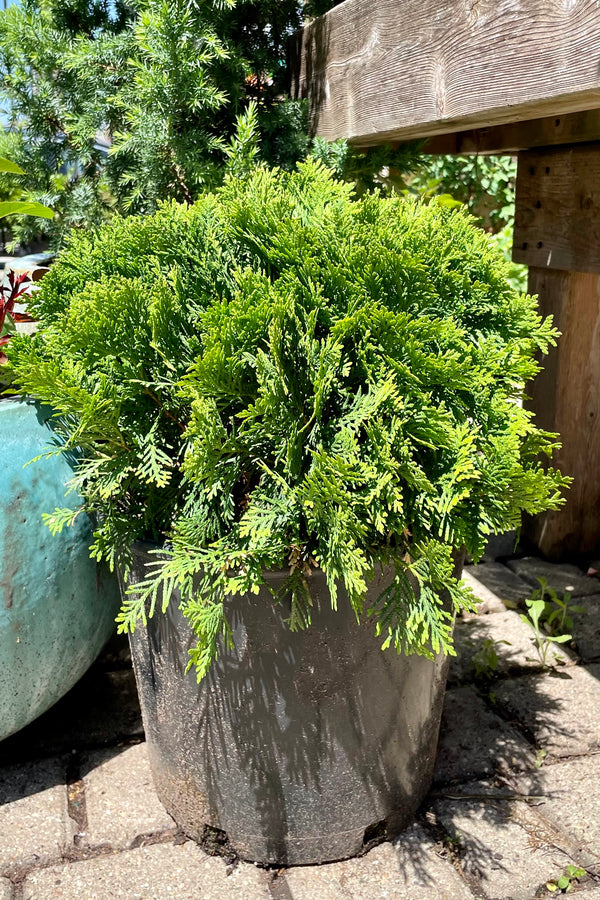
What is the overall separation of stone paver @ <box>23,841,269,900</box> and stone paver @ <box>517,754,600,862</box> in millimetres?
773

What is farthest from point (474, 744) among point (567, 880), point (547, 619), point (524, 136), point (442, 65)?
point (524, 136)

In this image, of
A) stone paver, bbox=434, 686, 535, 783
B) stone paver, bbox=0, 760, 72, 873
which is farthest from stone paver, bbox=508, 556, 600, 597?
stone paver, bbox=0, 760, 72, 873

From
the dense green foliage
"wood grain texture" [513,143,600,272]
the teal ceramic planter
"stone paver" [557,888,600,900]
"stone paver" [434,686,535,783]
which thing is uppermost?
"wood grain texture" [513,143,600,272]

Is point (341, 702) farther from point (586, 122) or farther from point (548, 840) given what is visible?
point (586, 122)

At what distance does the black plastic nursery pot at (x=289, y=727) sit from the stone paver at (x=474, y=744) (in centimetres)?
30

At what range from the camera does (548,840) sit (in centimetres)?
202

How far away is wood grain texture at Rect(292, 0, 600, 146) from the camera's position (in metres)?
1.88

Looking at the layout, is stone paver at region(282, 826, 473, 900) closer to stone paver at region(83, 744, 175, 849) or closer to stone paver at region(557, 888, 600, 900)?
stone paver at region(557, 888, 600, 900)

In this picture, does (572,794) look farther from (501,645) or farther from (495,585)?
(495,585)

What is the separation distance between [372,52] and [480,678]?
2.07 meters

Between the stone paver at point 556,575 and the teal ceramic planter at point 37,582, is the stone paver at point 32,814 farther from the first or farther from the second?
the stone paver at point 556,575

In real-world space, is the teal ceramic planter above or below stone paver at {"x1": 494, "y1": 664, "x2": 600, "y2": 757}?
above

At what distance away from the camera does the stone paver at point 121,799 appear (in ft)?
6.82

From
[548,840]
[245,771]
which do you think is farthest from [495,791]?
[245,771]
